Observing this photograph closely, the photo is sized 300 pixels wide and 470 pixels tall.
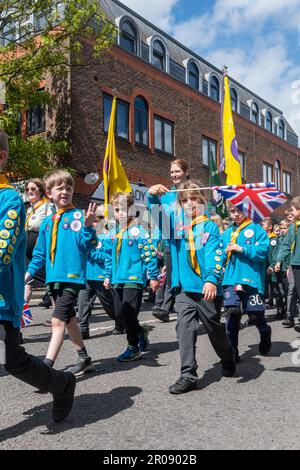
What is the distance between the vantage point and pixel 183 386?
13.5ft

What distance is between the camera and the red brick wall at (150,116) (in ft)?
→ 58.7

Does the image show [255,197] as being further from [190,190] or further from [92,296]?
[92,296]

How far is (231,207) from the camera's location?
5.48 meters

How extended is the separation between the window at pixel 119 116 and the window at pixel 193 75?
6.57 meters

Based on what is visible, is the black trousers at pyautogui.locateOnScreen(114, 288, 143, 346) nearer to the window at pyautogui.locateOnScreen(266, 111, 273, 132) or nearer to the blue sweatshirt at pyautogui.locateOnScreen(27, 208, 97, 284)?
the blue sweatshirt at pyautogui.locateOnScreen(27, 208, 97, 284)

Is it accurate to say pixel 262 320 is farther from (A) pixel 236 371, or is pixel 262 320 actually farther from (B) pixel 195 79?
(B) pixel 195 79

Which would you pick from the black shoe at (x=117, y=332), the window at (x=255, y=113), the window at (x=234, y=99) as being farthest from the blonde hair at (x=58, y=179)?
the window at (x=255, y=113)

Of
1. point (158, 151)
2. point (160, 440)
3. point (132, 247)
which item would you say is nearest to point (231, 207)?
point (132, 247)

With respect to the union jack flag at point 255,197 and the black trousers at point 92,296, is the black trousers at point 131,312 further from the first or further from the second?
the union jack flag at point 255,197

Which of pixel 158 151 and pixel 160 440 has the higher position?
pixel 158 151

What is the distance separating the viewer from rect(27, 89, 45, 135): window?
1828 centimetres

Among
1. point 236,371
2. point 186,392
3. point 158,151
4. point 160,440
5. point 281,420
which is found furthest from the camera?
point 158,151

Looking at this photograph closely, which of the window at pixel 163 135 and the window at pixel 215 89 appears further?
the window at pixel 215 89
